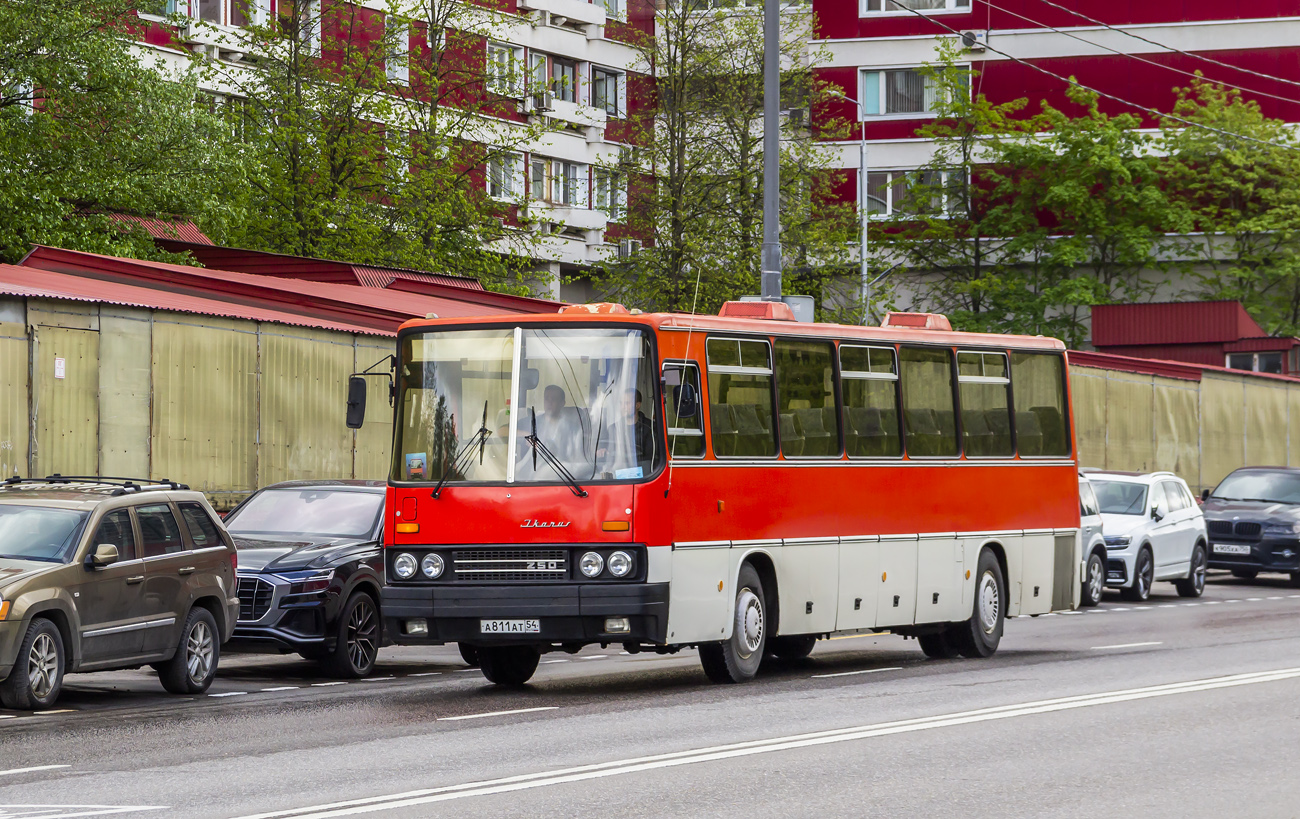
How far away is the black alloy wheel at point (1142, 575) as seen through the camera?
28188 mm

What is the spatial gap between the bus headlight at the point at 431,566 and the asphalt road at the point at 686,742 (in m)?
0.95

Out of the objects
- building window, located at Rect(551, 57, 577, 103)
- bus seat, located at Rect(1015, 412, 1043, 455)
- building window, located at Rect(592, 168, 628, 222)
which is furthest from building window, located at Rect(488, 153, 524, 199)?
bus seat, located at Rect(1015, 412, 1043, 455)

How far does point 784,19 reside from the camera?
52062 millimetres

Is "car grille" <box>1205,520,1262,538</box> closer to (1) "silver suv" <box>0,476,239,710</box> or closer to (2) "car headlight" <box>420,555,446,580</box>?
(2) "car headlight" <box>420,555,446,580</box>

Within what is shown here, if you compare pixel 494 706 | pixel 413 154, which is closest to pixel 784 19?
pixel 413 154

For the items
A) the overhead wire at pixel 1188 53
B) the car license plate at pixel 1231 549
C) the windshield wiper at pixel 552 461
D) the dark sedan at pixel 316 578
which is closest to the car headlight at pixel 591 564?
the windshield wiper at pixel 552 461

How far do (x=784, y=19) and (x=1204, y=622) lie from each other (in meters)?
31.9

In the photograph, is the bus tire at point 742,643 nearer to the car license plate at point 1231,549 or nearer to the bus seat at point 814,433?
the bus seat at point 814,433

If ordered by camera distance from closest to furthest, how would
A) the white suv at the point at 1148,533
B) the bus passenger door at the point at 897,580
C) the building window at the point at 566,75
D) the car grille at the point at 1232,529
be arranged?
the bus passenger door at the point at 897,580, the white suv at the point at 1148,533, the car grille at the point at 1232,529, the building window at the point at 566,75

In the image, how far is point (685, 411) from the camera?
14531 millimetres

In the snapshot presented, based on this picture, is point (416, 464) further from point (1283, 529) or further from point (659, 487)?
point (1283, 529)

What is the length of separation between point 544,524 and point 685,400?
1410 millimetres

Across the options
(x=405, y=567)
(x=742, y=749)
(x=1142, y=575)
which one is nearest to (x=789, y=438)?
(x=405, y=567)

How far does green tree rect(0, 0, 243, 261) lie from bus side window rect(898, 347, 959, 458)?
19.5m
